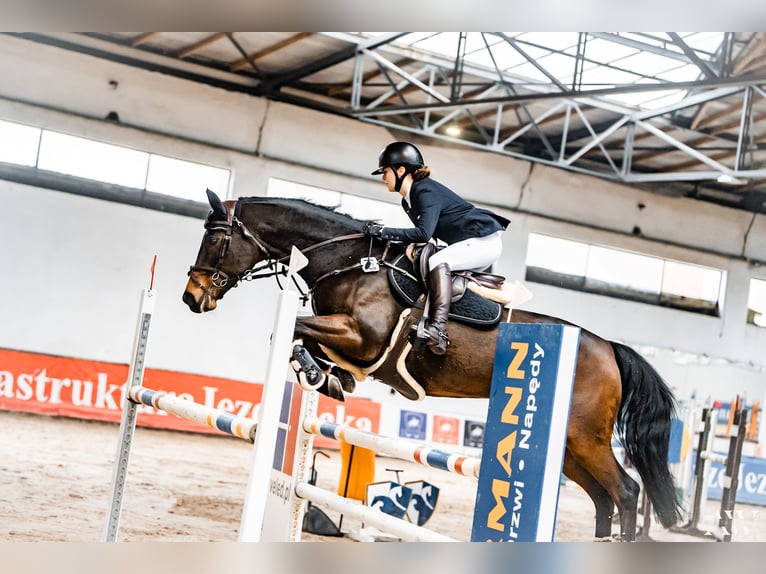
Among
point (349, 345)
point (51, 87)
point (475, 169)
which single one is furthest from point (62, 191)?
point (349, 345)

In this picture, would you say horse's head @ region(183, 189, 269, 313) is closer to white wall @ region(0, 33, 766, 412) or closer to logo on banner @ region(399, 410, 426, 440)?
white wall @ region(0, 33, 766, 412)

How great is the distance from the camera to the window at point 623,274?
9391 mm

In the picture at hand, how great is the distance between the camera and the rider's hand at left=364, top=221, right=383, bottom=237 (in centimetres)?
326

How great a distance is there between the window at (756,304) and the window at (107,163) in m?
5.54

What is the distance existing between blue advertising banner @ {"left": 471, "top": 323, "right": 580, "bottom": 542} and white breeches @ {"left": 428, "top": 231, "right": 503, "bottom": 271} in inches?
52.3

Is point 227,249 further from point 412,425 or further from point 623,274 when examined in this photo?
point 623,274

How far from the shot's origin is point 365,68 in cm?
847

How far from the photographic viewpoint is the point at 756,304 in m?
9.22

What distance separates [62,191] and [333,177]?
248 cm

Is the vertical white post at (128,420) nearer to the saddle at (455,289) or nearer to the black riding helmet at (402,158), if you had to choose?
the saddle at (455,289)

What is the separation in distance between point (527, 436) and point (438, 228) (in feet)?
5.53

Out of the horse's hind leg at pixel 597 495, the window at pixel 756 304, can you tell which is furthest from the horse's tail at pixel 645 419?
the window at pixel 756 304

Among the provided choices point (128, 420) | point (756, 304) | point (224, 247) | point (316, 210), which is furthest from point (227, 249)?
point (756, 304)

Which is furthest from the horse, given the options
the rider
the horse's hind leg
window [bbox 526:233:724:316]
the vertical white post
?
window [bbox 526:233:724:316]
